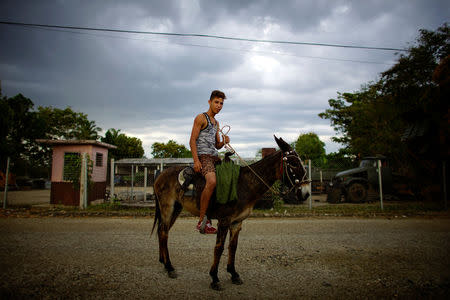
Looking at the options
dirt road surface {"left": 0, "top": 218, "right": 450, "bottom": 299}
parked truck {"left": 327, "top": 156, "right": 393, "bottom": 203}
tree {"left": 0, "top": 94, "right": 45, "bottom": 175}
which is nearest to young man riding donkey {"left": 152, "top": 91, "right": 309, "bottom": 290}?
dirt road surface {"left": 0, "top": 218, "right": 450, "bottom": 299}

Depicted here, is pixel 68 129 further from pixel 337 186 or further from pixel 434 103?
pixel 434 103

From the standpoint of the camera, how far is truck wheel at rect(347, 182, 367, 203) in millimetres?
12070

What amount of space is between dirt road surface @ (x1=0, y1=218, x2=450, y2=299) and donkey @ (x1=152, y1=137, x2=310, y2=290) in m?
0.43

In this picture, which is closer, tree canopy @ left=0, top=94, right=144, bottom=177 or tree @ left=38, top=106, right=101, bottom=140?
tree canopy @ left=0, top=94, right=144, bottom=177

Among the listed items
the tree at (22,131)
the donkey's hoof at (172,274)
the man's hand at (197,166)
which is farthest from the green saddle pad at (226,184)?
the tree at (22,131)

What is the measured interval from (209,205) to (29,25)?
10680 mm

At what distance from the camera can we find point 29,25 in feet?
27.5

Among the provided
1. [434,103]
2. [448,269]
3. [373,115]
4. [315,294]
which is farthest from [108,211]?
[373,115]

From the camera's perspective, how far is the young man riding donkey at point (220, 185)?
9.74 feet

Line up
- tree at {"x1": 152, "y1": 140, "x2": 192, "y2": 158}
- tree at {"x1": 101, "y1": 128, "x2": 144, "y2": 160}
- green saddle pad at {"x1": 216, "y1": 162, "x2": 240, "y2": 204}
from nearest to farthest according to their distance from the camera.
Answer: green saddle pad at {"x1": 216, "y1": 162, "x2": 240, "y2": 204}, tree at {"x1": 101, "y1": 128, "x2": 144, "y2": 160}, tree at {"x1": 152, "y1": 140, "x2": 192, "y2": 158}

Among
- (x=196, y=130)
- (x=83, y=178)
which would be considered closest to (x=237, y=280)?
(x=196, y=130)

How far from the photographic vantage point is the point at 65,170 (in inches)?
461

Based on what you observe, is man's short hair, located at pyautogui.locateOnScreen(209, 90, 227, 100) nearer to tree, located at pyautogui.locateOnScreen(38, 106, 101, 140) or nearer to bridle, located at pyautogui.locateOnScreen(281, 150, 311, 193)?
bridle, located at pyautogui.locateOnScreen(281, 150, 311, 193)

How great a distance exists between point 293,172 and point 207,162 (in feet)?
4.13
